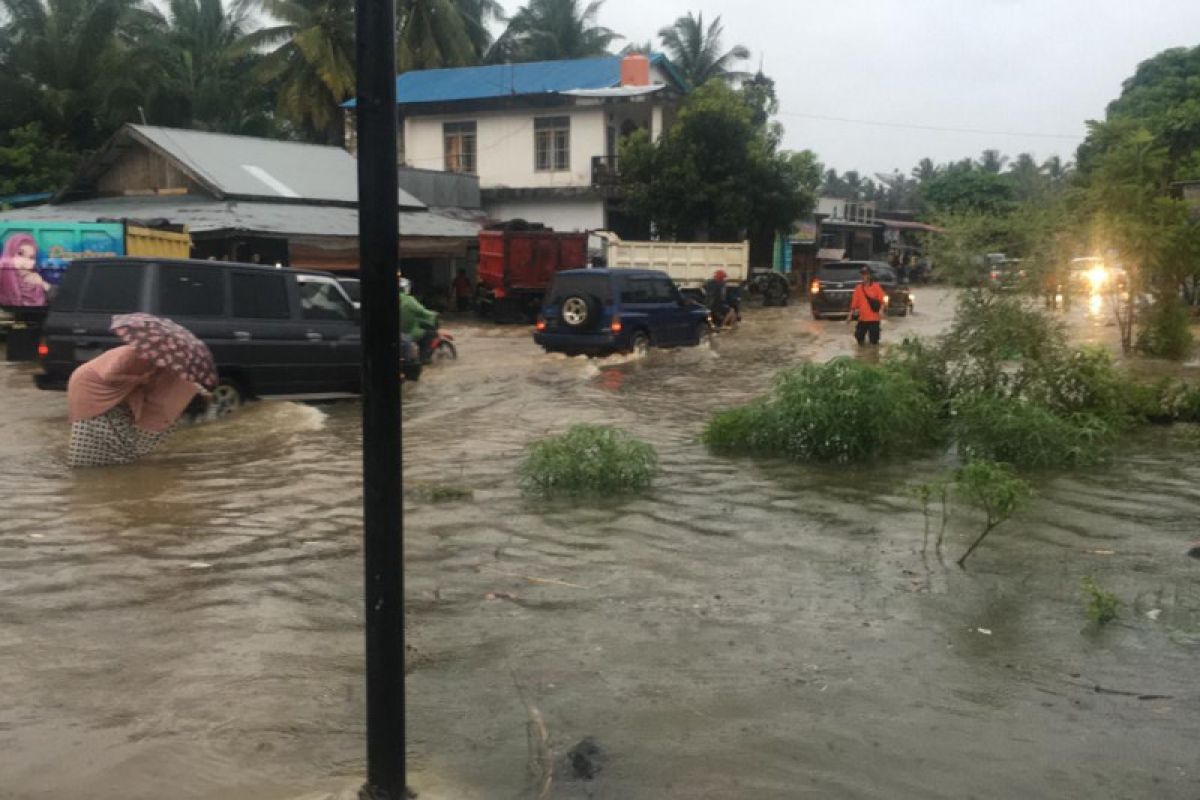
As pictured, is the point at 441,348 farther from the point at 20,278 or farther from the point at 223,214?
the point at 223,214

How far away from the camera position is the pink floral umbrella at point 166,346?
8594 millimetres

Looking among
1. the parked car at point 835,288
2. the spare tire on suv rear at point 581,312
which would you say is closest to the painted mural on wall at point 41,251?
the spare tire on suv rear at point 581,312

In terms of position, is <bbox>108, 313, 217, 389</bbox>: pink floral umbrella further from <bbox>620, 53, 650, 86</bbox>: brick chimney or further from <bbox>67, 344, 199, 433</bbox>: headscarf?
<bbox>620, 53, 650, 86</bbox>: brick chimney

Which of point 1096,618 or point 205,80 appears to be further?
point 205,80

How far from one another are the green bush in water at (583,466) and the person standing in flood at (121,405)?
2782mm

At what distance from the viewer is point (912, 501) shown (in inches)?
337

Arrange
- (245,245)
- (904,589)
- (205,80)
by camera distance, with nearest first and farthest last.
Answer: (904,589) < (245,245) < (205,80)

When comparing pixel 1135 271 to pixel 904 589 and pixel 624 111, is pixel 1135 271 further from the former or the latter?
pixel 624 111

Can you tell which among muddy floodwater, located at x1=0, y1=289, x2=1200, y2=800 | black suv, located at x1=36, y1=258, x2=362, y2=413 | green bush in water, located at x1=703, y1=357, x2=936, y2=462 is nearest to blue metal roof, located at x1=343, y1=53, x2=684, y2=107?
black suv, located at x1=36, y1=258, x2=362, y2=413

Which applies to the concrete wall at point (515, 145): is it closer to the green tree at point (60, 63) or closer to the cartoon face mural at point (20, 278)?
the green tree at point (60, 63)

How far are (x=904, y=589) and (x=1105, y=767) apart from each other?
2166mm

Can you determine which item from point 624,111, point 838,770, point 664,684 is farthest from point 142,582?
point 624,111

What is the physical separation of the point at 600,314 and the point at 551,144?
20.6m

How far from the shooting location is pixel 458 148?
39844 mm
